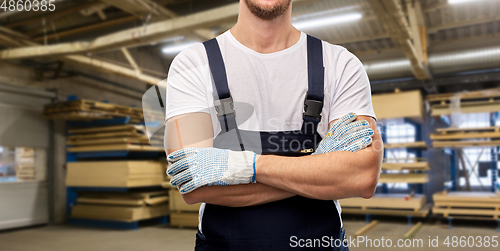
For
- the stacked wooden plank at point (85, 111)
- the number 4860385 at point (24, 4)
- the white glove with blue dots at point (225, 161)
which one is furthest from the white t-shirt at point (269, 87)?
the stacked wooden plank at point (85, 111)

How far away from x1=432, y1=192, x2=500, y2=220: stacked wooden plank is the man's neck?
25.8ft

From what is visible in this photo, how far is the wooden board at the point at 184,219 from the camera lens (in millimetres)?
8028

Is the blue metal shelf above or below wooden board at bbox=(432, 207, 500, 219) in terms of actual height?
above

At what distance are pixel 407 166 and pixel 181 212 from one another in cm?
508

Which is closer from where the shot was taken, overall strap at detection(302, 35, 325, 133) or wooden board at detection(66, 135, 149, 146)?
overall strap at detection(302, 35, 325, 133)

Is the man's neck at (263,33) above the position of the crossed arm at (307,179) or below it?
above

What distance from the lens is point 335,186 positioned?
3.96 feet

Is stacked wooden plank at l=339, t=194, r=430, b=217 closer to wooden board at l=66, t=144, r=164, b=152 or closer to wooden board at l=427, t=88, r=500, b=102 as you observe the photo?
wooden board at l=427, t=88, r=500, b=102

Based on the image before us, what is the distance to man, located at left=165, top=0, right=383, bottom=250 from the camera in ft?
3.97

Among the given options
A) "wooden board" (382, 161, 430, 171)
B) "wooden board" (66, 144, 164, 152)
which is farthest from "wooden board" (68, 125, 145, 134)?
"wooden board" (382, 161, 430, 171)

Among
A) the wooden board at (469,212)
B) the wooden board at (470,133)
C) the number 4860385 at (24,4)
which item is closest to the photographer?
the number 4860385 at (24,4)

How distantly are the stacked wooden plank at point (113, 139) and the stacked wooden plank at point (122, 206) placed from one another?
3.68 feet

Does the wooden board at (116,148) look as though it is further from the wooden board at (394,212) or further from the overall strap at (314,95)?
the overall strap at (314,95)

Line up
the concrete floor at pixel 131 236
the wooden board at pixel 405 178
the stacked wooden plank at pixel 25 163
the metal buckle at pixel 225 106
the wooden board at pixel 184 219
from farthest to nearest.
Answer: the stacked wooden plank at pixel 25 163 → the wooden board at pixel 405 178 → the wooden board at pixel 184 219 → the concrete floor at pixel 131 236 → the metal buckle at pixel 225 106
